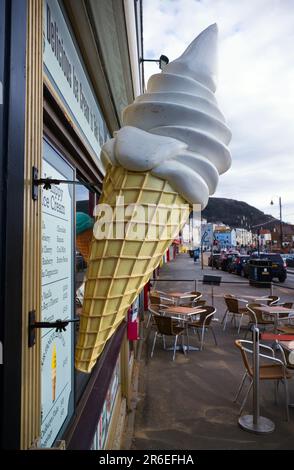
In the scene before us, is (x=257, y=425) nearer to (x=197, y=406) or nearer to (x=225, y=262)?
(x=197, y=406)

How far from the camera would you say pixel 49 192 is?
5.45ft

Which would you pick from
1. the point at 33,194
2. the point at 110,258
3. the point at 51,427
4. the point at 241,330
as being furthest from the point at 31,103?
the point at 241,330

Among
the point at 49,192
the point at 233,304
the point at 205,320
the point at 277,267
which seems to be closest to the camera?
the point at 49,192

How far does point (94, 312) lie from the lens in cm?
121

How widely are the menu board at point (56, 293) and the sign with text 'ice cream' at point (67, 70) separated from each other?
0.33m

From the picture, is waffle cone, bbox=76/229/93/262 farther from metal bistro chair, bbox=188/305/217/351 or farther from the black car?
the black car

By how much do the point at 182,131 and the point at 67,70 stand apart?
1.04 metres

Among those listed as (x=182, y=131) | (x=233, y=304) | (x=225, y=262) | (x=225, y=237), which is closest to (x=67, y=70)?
(x=182, y=131)

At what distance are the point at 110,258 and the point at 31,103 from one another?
63 cm

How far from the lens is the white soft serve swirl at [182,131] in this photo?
1.15 metres

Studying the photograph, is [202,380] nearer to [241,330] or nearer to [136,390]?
[136,390]

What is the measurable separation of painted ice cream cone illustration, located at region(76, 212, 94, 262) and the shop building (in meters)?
0.09

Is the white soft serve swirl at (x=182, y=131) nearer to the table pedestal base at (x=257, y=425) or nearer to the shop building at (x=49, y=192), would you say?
the shop building at (x=49, y=192)

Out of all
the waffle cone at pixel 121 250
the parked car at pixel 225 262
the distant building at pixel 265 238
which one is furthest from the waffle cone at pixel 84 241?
the distant building at pixel 265 238
